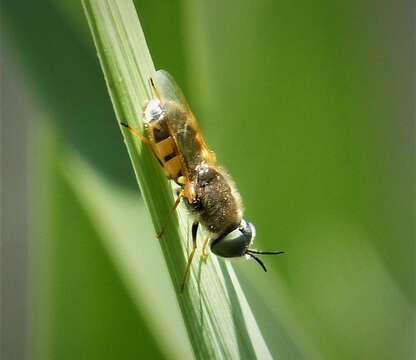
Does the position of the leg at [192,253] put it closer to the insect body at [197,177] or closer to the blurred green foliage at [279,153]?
the insect body at [197,177]

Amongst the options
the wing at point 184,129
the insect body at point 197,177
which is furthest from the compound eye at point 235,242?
the wing at point 184,129

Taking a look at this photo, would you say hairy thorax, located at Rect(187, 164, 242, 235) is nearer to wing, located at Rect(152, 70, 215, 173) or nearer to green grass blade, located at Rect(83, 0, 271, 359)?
wing, located at Rect(152, 70, 215, 173)

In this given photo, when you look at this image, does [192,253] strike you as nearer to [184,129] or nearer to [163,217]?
[163,217]

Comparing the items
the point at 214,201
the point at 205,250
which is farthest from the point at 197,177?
the point at 205,250

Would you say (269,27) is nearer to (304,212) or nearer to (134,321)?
(304,212)

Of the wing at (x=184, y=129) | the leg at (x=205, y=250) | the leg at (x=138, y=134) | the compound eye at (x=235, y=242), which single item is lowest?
the compound eye at (x=235, y=242)

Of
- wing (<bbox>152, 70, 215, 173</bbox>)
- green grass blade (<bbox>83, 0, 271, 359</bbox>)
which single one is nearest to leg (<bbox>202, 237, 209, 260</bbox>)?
green grass blade (<bbox>83, 0, 271, 359</bbox>)
